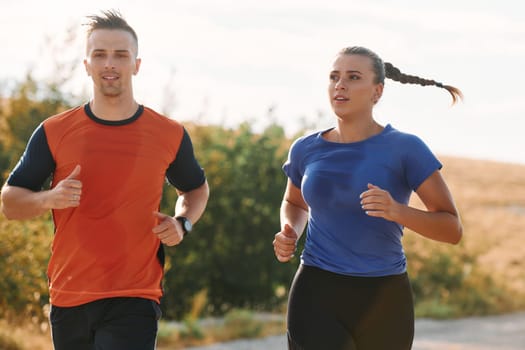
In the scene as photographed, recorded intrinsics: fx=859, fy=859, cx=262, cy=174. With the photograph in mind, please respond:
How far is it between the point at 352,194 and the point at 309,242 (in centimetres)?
33

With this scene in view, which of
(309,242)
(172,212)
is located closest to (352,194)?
(309,242)

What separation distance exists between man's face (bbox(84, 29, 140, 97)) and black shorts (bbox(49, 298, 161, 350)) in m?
0.96

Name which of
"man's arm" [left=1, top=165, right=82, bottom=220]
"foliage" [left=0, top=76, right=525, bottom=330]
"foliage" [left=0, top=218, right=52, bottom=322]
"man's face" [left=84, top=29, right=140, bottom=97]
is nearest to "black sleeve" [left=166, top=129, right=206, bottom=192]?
"man's face" [left=84, top=29, right=140, bottom=97]

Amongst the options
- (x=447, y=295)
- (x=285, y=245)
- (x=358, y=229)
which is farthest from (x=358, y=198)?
(x=447, y=295)

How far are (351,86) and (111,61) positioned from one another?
1115mm

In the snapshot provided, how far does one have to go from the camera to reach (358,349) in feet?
12.9

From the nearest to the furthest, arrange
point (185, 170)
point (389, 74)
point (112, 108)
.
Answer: point (112, 108) < point (185, 170) < point (389, 74)

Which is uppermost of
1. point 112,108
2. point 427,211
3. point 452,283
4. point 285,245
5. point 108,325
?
point 112,108

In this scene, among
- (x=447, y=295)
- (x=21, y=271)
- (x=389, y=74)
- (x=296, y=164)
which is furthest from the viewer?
(x=447, y=295)

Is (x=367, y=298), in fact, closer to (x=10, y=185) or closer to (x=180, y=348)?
(x=10, y=185)

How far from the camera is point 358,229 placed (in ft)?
12.8

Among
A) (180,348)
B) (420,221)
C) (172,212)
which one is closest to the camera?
(420,221)

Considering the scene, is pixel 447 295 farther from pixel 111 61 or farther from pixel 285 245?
pixel 111 61

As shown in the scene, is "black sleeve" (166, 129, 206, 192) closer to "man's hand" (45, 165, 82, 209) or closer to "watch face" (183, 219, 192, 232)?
"watch face" (183, 219, 192, 232)
